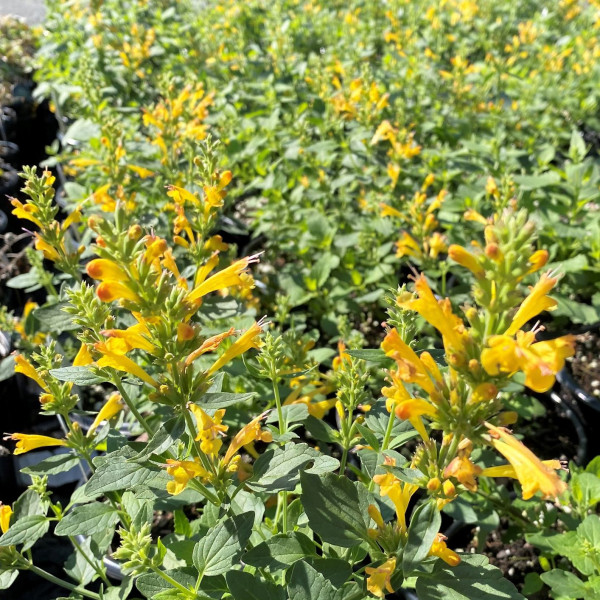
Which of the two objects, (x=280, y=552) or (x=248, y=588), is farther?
(x=280, y=552)

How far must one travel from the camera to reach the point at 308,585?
1.33m

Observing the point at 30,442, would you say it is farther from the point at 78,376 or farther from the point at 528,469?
the point at 528,469

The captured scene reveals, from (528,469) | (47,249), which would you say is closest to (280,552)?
(528,469)

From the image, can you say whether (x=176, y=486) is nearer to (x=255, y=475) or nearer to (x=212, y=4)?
(x=255, y=475)

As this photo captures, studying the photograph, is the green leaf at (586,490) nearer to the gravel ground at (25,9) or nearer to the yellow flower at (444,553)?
the yellow flower at (444,553)

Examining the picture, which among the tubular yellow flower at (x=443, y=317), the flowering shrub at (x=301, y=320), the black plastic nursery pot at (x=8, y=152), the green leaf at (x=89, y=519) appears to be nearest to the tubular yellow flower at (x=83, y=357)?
the flowering shrub at (x=301, y=320)

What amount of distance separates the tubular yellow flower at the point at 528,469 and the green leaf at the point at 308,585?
1.74 ft

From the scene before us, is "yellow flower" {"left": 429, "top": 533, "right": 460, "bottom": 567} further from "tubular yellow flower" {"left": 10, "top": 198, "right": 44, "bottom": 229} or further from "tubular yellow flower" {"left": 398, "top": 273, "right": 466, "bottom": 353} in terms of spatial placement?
"tubular yellow flower" {"left": 10, "top": 198, "right": 44, "bottom": 229}

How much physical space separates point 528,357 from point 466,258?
241 millimetres

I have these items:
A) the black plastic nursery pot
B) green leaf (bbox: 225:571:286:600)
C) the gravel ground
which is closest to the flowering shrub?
green leaf (bbox: 225:571:286:600)

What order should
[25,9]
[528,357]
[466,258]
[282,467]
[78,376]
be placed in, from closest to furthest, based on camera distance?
[528,357] < [466,258] < [282,467] < [78,376] < [25,9]

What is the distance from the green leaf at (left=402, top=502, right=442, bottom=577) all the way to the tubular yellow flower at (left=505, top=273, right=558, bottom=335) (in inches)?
17.6

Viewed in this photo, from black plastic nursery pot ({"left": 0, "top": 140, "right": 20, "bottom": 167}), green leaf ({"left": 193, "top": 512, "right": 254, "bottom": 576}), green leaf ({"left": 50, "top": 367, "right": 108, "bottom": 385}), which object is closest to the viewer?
green leaf ({"left": 193, "top": 512, "right": 254, "bottom": 576})

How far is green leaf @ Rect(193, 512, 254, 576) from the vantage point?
1.39 m
